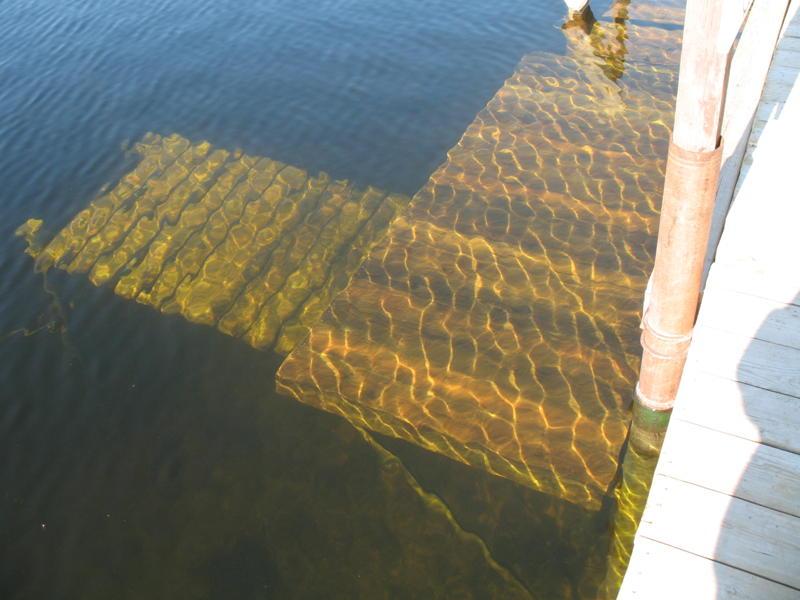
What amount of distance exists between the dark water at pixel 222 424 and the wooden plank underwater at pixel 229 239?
13.3 inches

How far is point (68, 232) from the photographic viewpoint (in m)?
10.9

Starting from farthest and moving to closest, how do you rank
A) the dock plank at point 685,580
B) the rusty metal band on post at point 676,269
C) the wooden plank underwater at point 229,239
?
the wooden plank underwater at point 229,239, the rusty metal band on post at point 676,269, the dock plank at point 685,580

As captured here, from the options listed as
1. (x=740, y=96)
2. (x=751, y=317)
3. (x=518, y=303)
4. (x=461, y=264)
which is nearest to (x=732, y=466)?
(x=751, y=317)

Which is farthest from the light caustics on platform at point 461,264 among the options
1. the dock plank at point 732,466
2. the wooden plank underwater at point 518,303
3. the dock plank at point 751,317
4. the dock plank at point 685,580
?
the dock plank at point 685,580

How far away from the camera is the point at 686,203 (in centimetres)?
455

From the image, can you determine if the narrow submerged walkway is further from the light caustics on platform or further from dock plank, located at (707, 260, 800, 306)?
the light caustics on platform

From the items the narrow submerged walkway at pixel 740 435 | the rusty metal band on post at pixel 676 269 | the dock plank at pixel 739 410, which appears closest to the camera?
the narrow submerged walkway at pixel 740 435

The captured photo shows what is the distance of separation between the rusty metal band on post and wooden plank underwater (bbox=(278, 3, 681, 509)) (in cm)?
141

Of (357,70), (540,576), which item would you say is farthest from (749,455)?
(357,70)

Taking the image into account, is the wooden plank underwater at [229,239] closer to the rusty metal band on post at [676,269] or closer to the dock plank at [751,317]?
the rusty metal band on post at [676,269]

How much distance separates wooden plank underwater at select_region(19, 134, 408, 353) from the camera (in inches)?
368

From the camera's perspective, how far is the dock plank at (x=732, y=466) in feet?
12.5

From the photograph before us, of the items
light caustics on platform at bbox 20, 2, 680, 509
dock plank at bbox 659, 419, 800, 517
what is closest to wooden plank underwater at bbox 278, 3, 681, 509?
light caustics on platform at bbox 20, 2, 680, 509

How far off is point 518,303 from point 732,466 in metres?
4.82
